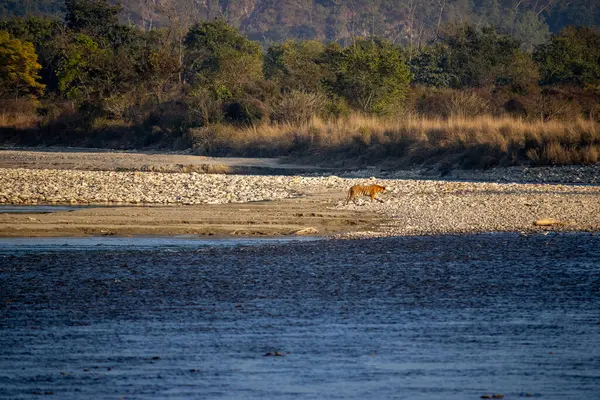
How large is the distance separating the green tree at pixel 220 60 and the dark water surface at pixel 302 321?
37.6 m

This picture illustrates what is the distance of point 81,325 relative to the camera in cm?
866

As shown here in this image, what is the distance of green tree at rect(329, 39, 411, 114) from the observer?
4506 centimetres

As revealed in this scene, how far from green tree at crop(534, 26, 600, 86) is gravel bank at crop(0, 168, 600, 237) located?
96.7 feet

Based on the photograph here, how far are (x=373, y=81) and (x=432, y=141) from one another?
1355cm

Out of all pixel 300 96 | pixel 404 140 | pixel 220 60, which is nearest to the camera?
pixel 404 140

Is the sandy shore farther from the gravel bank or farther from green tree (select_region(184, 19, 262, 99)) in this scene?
green tree (select_region(184, 19, 262, 99))

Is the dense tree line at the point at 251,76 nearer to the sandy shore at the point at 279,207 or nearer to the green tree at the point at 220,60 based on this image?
the green tree at the point at 220,60

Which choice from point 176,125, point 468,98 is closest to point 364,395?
point 468,98

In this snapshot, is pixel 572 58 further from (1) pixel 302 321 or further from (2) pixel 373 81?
(1) pixel 302 321

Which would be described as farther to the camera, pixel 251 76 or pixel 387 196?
pixel 251 76

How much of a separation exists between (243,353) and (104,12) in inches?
2910

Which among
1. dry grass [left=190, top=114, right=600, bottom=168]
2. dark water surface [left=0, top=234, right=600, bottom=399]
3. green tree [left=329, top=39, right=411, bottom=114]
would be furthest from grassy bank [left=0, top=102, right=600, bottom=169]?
dark water surface [left=0, top=234, right=600, bottom=399]

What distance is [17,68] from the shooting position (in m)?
65.1

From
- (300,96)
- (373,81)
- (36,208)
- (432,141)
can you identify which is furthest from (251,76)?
(36,208)
